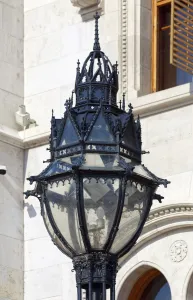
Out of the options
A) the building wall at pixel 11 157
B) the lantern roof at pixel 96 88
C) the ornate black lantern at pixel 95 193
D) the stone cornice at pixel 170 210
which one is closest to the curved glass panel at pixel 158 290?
the stone cornice at pixel 170 210

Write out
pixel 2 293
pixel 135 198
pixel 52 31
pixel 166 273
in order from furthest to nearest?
pixel 52 31, pixel 2 293, pixel 166 273, pixel 135 198

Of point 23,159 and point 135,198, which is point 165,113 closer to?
point 23,159

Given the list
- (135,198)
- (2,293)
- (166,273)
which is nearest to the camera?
(135,198)

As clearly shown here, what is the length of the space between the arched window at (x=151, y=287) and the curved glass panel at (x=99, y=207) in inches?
233

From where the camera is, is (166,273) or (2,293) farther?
(2,293)

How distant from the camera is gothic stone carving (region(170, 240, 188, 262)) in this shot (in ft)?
43.9

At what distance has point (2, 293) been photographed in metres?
14.5

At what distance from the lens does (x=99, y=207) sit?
7.98 m

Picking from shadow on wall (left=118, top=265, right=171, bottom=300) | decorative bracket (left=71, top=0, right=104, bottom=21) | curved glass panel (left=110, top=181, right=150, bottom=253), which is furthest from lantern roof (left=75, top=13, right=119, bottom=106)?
decorative bracket (left=71, top=0, right=104, bottom=21)

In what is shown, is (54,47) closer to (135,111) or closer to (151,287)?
(135,111)

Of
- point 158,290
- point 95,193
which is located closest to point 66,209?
point 95,193

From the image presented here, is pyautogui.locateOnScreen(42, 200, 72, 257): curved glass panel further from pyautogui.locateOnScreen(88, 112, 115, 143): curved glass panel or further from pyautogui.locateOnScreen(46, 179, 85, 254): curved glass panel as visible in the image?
pyautogui.locateOnScreen(88, 112, 115, 143): curved glass panel

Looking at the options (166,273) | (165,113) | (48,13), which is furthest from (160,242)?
(48,13)

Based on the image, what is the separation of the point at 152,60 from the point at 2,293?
9.15 ft
